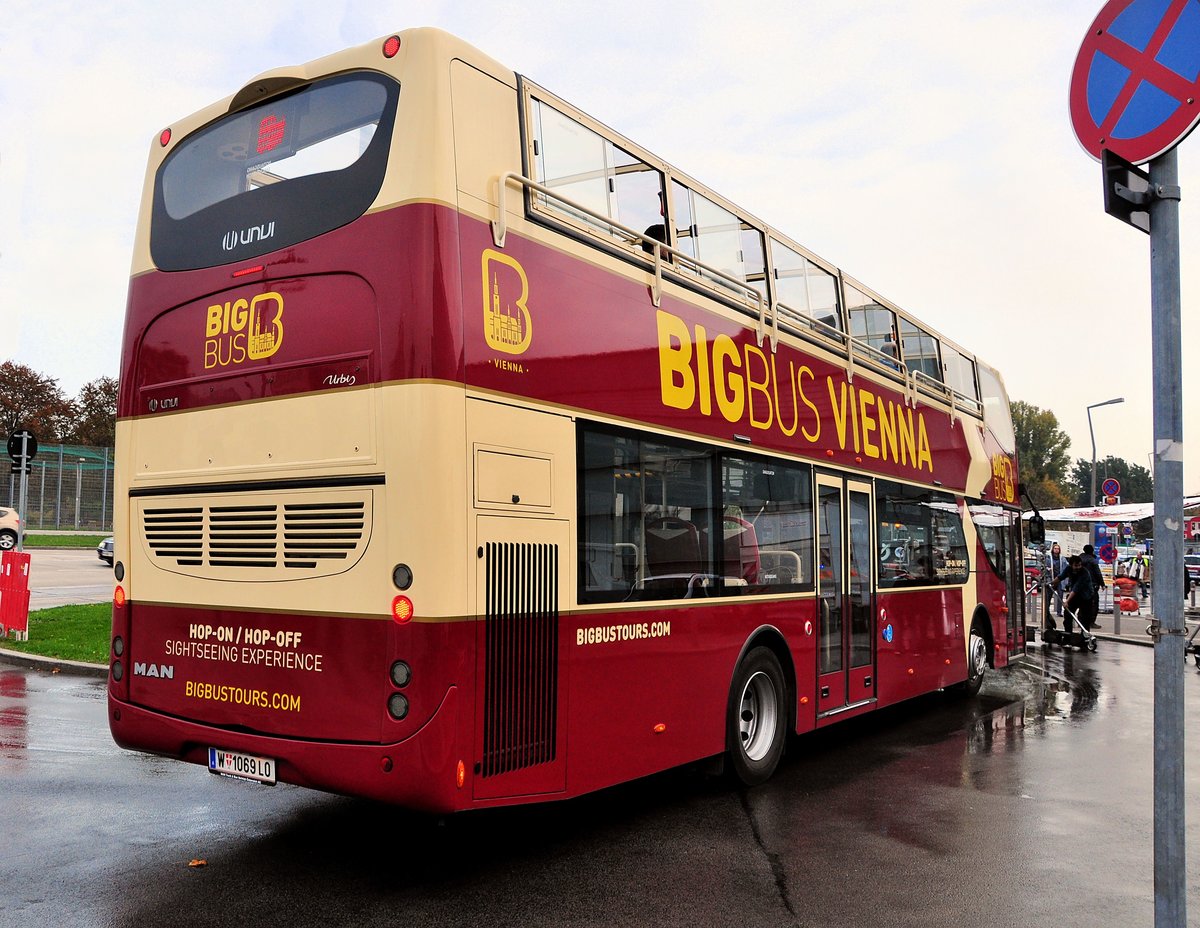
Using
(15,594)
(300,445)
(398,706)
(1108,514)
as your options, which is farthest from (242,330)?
(1108,514)

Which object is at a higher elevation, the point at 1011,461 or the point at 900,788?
the point at 1011,461

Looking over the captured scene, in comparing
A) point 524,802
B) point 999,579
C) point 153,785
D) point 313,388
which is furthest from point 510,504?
point 999,579

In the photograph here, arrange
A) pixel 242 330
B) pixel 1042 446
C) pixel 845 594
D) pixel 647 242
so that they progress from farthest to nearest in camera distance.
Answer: pixel 1042 446, pixel 845 594, pixel 647 242, pixel 242 330

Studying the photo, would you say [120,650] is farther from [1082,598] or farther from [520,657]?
[1082,598]

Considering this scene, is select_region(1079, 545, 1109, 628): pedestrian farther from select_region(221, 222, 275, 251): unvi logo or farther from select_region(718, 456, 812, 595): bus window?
select_region(221, 222, 275, 251): unvi logo

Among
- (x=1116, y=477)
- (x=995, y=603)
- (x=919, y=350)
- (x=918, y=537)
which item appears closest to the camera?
(x=918, y=537)

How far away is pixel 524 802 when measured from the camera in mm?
5168

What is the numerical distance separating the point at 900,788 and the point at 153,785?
5.41 meters

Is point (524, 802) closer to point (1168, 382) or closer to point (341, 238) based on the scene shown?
point (341, 238)

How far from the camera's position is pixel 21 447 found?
16.2 m

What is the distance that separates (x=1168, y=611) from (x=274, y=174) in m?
4.92

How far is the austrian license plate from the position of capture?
5227 mm

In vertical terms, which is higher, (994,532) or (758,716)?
(994,532)

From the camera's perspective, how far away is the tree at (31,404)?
55406 millimetres
